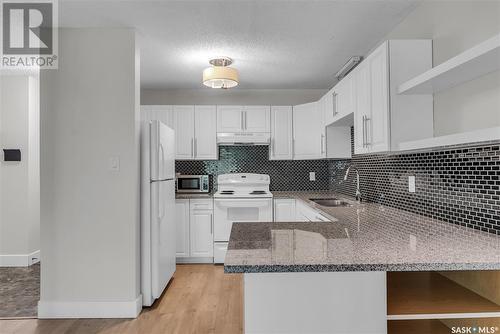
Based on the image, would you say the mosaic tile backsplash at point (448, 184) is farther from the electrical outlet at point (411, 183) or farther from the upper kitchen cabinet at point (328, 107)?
the upper kitchen cabinet at point (328, 107)

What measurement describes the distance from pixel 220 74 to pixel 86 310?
2.49 m

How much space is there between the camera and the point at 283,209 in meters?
3.98

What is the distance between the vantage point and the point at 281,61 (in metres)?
3.45

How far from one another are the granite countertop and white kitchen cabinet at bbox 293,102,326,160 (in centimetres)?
227

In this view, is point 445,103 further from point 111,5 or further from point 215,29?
point 111,5

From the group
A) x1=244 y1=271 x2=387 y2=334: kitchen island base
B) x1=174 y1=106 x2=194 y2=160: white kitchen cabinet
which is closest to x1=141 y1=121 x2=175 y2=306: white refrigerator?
x1=174 y1=106 x2=194 y2=160: white kitchen cabinet

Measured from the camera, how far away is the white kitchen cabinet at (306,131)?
411cm

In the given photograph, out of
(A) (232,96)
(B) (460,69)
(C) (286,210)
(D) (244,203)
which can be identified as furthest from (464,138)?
(A) (232,96)

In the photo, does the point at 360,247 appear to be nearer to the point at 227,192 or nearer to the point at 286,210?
the point at 286,210

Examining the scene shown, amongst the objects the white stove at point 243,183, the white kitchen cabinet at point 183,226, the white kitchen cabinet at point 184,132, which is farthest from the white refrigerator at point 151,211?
the white stove at point 243,183

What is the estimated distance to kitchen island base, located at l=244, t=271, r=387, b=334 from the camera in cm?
117

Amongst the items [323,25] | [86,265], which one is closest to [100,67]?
[86,265]

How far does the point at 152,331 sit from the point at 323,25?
9.21 feet

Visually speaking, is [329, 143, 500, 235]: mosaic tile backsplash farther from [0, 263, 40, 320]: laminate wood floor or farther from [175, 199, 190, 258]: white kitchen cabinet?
[0, 263, 40, 320]: laminate wood floor
